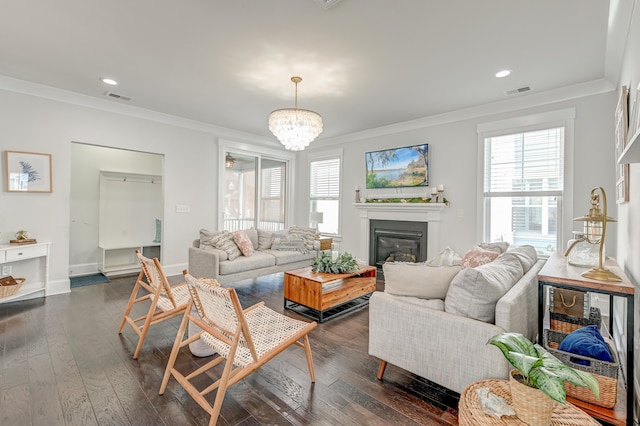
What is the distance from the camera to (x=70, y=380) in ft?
6.75

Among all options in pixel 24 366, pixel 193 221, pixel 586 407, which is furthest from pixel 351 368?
pixel 193 221

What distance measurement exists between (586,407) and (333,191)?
533 cm

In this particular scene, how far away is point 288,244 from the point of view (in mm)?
5066

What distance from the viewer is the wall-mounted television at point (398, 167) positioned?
5.04 meters

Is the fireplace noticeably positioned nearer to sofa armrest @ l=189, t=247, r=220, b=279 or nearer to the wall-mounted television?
the wall-mounted television

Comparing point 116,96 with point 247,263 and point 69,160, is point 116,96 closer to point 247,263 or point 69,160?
point 69,160

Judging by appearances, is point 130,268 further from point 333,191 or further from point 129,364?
point 333,191

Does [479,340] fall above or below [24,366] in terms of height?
above

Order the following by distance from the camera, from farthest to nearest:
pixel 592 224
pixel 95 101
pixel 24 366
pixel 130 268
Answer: pixel 130 268
pixel 95 101
pixel 24 366
pixel 592 224

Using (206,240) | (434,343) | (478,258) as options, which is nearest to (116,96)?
(206,240)

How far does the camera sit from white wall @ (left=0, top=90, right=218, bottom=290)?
373 cm

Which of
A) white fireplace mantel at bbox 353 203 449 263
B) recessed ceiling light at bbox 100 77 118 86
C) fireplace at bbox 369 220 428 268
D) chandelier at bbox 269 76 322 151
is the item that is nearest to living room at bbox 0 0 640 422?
white fireplace mantel at bbox 353 203 449 263

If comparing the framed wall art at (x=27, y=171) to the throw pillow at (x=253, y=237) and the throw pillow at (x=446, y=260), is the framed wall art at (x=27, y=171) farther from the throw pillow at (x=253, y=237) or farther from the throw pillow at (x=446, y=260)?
the throw pillow at (x=446, y=260)

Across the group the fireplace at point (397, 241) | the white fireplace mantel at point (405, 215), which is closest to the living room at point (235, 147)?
the white fireplace mantel at point (405, 215)
